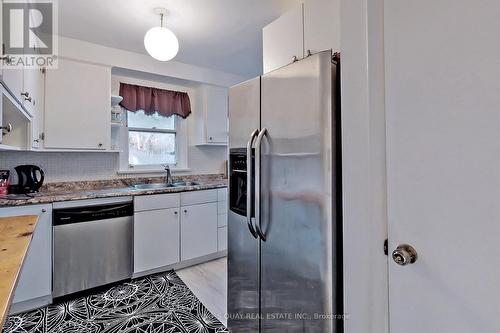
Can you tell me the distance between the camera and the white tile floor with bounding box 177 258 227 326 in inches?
81.9

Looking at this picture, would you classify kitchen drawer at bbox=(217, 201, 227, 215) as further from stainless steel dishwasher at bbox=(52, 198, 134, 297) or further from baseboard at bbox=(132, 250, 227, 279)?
stainless steel dishwasher at bbox=(52, 198, 134, 297)

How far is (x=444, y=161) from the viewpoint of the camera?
71 centimetres

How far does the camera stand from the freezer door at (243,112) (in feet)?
4.95

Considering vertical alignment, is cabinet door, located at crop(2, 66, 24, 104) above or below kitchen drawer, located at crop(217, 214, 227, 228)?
above

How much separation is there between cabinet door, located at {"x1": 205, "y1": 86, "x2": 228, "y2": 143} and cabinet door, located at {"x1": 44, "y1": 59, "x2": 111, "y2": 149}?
1.18 metres

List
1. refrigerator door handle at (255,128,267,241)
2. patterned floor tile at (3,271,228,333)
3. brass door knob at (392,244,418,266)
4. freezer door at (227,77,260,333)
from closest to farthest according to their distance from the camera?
brass door knob at (392,244,418,266)
refrigerator door handle at (255,128,267,241)
freezer door at (227,77,260,333)
patterned floor tile at (3,271,228,333)

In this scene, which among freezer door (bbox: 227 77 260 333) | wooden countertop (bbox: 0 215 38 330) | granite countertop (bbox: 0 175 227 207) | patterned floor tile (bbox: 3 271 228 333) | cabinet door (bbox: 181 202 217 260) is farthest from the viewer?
cabinet door (bbox: 181 202 217 260)

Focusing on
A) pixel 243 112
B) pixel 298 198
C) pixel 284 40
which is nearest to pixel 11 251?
pixel 298 198

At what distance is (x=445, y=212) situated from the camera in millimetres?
715

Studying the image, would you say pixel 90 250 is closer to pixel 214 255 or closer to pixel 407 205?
pixel 214 255

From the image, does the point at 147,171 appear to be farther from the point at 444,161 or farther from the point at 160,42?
the point at 444,161

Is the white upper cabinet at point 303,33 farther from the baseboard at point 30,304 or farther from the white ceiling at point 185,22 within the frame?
the baseboard at point 30,304

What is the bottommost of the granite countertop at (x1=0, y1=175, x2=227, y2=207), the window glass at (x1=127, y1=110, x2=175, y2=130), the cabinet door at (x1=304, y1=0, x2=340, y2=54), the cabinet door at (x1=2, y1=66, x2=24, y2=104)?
the granite countertop at (x1=0, y1=175, x2=227, y2=207)

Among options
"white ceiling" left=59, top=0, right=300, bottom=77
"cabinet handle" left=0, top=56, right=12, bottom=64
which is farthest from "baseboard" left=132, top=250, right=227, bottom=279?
"white ceiling" left=59, top=0, right=300, bottom=77
